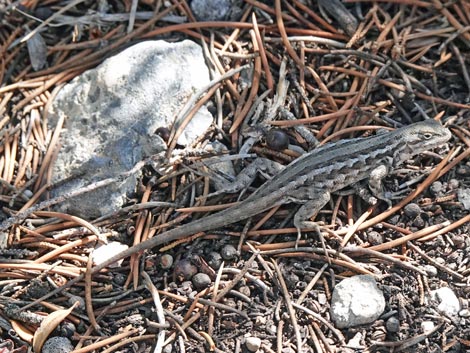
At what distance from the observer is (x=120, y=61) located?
4.16 metres

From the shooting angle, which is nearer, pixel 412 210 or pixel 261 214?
pixel 412 210

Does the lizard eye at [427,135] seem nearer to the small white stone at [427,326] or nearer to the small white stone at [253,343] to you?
the small white stone at [427,326]

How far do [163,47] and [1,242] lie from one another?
168 cm

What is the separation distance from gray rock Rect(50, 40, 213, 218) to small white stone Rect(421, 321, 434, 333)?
184 cm

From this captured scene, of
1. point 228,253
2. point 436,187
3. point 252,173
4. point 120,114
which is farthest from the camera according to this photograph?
point 120,114

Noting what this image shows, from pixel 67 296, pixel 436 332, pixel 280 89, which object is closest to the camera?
pixel 436 332

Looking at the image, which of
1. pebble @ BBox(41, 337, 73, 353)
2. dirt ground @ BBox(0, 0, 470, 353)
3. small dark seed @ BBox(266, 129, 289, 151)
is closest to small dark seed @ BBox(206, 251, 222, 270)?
dirt ground @ BBox(0, 0, 470, 353)

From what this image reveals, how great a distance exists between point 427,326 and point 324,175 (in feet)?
3.61

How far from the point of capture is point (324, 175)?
12.7ft

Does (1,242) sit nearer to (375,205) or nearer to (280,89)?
(280,89)

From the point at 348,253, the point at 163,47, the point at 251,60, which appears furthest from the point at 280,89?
the point at 348,253

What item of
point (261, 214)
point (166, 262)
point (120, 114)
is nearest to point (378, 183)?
point (261, 214)

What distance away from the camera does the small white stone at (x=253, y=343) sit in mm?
3365

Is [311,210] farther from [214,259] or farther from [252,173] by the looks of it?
[214,259]
